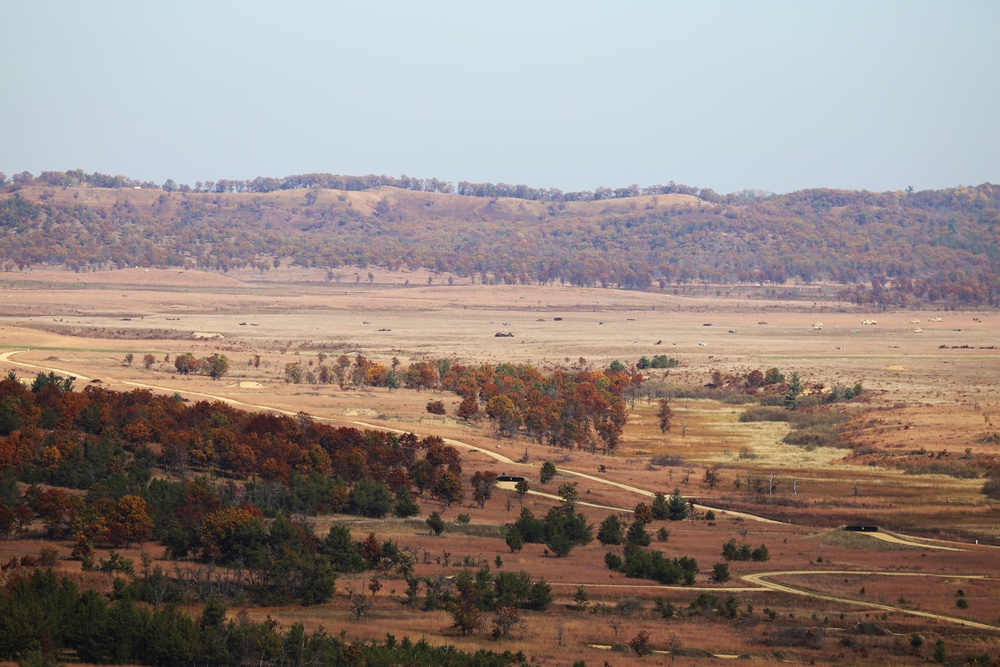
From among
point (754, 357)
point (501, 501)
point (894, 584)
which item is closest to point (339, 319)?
point (754, 357)

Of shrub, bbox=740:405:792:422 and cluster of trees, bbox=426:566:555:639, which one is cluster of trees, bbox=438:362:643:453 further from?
cluster of trees, bbox=426:566:555:639

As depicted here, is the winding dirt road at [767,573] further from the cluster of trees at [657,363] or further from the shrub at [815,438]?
the cluster of trees at [657,363]

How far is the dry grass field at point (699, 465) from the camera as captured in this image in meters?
31.3

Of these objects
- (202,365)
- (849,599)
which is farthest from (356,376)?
(849,599)

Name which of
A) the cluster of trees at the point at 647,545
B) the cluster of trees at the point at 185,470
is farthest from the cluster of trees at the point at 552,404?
the cluster of trees at the point at 647,545

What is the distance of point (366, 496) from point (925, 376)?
2736 inches

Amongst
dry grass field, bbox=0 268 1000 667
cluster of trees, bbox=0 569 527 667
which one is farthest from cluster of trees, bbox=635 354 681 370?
cluster of trees, bbox=0 569 527 667

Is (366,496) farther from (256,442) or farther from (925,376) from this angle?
(925,376)

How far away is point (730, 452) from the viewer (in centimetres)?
6838

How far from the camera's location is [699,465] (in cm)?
6378

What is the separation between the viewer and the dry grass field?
103 ft

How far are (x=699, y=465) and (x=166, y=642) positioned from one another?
41723 millimetres

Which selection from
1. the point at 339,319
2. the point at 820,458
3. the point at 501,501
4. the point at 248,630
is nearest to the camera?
the point at 248,630

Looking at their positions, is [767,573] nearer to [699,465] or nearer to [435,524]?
[435,524]
